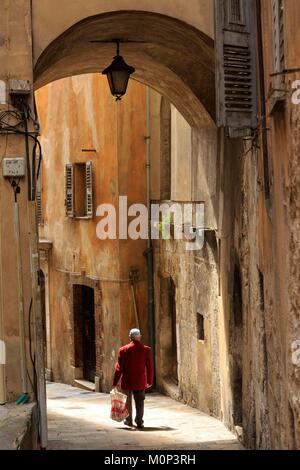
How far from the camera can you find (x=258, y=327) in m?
9.73

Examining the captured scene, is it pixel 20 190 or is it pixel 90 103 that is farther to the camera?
pixel 90 103

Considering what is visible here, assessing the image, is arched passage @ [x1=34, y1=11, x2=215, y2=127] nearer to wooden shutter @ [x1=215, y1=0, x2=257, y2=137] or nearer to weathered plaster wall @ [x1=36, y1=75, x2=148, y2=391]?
wooden shutter @ [x1=215, y1=0, x2=257, y2=137]

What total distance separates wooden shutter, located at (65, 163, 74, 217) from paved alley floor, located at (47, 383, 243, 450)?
Answer: 167 inches

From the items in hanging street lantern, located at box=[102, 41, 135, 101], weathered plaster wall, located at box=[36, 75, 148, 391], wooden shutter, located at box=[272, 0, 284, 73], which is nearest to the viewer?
wooden shutter, located at box=[272, 0, 284, 73]

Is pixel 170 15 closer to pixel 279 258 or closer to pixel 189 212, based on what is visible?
pixel 279 258

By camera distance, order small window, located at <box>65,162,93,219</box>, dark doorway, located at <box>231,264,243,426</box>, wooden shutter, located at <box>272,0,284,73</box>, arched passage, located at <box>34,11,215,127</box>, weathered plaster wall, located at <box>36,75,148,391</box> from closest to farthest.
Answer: wooden shutter, located at <box>272,0,284,73</box> → arched passage, located at <box>34,11,215,127</box> → dark doorway, located at <box>231,264,243,426</box> → weathered plaster wall, located at <box>36,75,148,391</box> → small window, located at <box>65,162,93,219</box>

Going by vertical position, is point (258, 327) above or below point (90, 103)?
below

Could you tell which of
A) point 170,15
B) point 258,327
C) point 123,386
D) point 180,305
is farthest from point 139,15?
point 180,305

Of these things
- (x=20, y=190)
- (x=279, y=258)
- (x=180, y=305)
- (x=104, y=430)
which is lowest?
(x=104, y=430)

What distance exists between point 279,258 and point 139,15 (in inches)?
129

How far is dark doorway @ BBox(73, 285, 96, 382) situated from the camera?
63.6ft

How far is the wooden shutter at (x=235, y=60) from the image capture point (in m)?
8.81

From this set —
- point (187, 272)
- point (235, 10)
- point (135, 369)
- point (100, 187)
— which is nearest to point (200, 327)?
point (187, 272)

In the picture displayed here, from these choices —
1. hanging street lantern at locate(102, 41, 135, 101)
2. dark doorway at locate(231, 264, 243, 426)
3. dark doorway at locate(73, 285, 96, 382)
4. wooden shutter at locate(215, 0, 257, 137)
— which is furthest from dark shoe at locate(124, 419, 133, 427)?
dark doorway at locate(73, 285, 96, 382)
